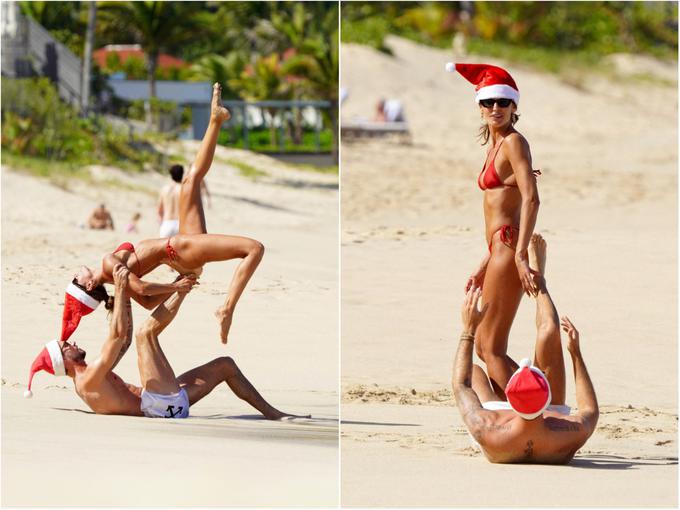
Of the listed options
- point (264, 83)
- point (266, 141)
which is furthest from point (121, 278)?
point (264, 83)

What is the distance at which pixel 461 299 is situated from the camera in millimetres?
10812

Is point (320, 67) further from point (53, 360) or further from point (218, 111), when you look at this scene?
point (53, 360)

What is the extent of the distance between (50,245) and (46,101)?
1072 centimetres

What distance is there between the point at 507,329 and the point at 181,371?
324cm

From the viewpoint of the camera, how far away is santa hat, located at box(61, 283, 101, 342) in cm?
720

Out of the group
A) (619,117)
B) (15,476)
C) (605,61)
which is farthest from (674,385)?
(605,61)

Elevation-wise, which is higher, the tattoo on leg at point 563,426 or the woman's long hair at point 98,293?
the woman's long hair at point 98,293

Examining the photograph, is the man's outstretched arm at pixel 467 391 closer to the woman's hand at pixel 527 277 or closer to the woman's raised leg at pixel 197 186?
the woman's hand at pixel 527 277

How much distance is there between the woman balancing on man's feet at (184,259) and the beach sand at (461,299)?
36.6 inches

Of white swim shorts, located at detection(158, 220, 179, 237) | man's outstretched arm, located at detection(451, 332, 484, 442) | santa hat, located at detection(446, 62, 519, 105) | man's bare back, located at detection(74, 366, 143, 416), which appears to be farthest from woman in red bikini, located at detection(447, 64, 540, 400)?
white swim shorts, located at detection(158, 220, 179, 237)

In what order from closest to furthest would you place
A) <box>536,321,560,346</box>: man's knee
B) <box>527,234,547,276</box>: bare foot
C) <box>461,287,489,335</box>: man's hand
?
1. <box>461,287,489,335</box>: man's hand
2. <box>536,321,560,346</box>: man's knee
3. <box>527,234,547,276</box>: bare foot

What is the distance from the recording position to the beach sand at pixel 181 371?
19.0ft

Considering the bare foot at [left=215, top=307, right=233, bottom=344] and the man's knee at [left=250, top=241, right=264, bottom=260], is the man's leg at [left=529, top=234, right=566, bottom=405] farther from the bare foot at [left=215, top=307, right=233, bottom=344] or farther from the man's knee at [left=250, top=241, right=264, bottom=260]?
the bare foot at [left=215, top=307, right=233, bottom=344]

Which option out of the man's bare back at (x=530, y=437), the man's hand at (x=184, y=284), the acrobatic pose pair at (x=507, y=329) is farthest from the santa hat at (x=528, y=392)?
the man's hand at (x=184, y=284)
